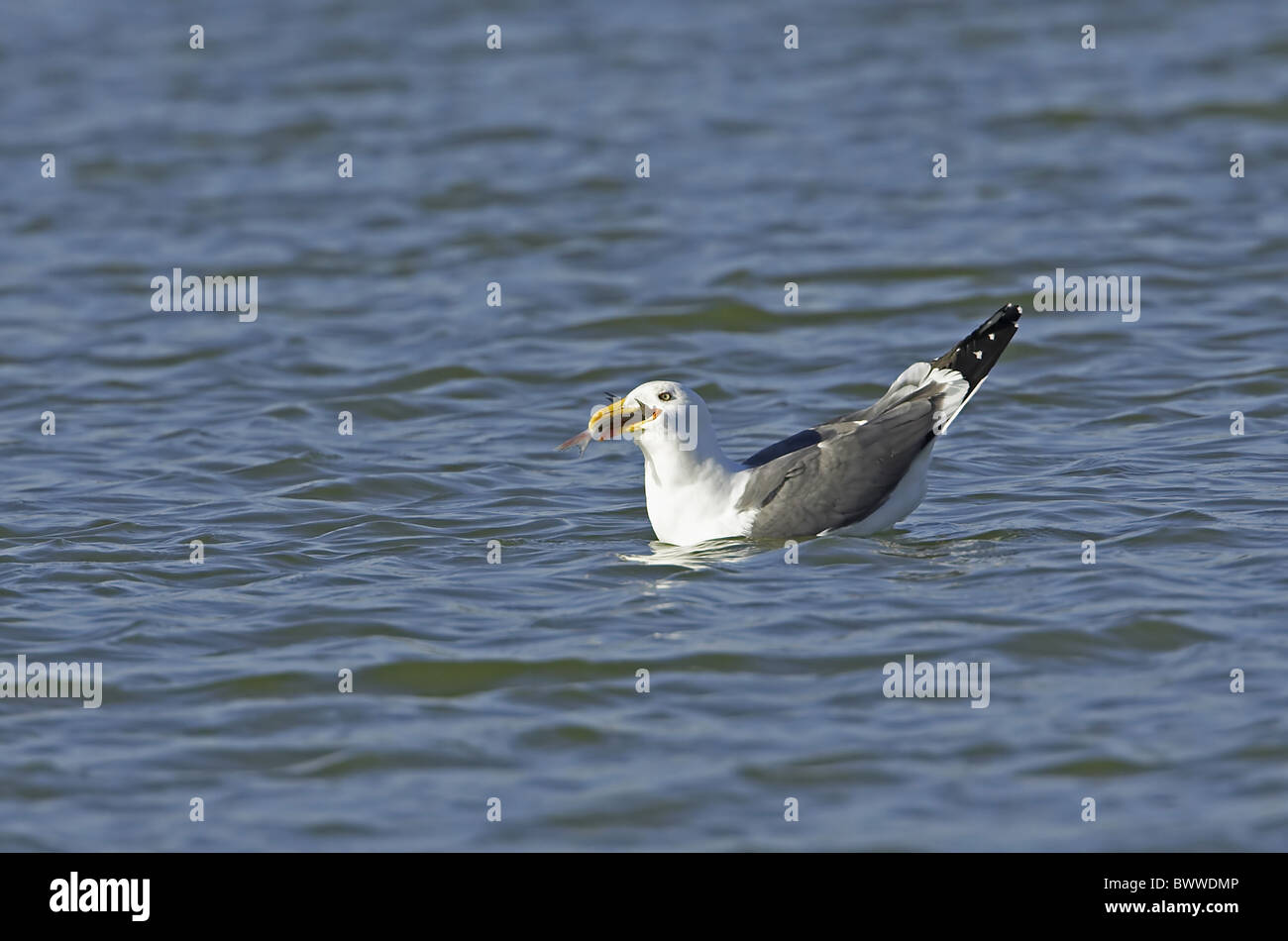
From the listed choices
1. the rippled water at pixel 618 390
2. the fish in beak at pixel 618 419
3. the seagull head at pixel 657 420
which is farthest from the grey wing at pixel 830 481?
the fish in beak at pixel 618 419

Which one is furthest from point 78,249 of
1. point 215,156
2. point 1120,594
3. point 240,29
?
point 1120,594

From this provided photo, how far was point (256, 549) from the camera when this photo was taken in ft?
33.0

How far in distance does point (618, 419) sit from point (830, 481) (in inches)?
45.9

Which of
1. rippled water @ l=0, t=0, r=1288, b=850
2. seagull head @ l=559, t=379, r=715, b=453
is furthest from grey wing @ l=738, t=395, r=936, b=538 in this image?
seagull head @ l=559, t=379, r=715, b=453

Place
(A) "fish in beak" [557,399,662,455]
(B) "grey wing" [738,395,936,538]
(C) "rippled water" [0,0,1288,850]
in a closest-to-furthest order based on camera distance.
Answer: (C) "rippled water" [0,0,1288,850] < (B) "grey wing" [738,395,936,538] < (A) "fish in beak" [557,399,662,455]

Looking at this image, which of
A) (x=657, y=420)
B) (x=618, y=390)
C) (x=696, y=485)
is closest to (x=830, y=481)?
(x=696, y=485)

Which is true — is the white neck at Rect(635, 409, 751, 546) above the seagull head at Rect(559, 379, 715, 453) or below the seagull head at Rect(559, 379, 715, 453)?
below

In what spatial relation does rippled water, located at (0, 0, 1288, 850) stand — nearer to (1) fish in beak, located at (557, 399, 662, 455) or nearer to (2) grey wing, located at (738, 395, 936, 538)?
(2) grey wing, located at (738, 395, 936, 538)

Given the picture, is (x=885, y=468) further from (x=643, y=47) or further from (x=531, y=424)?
(x=643, y=47)

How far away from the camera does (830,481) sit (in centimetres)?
956

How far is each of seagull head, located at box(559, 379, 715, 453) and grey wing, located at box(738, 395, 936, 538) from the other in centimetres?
43

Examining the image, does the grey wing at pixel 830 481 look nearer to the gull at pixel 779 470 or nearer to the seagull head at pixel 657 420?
the gull at pixel 779 470

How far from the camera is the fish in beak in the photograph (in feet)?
31.7

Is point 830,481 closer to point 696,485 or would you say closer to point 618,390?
point 696,485
